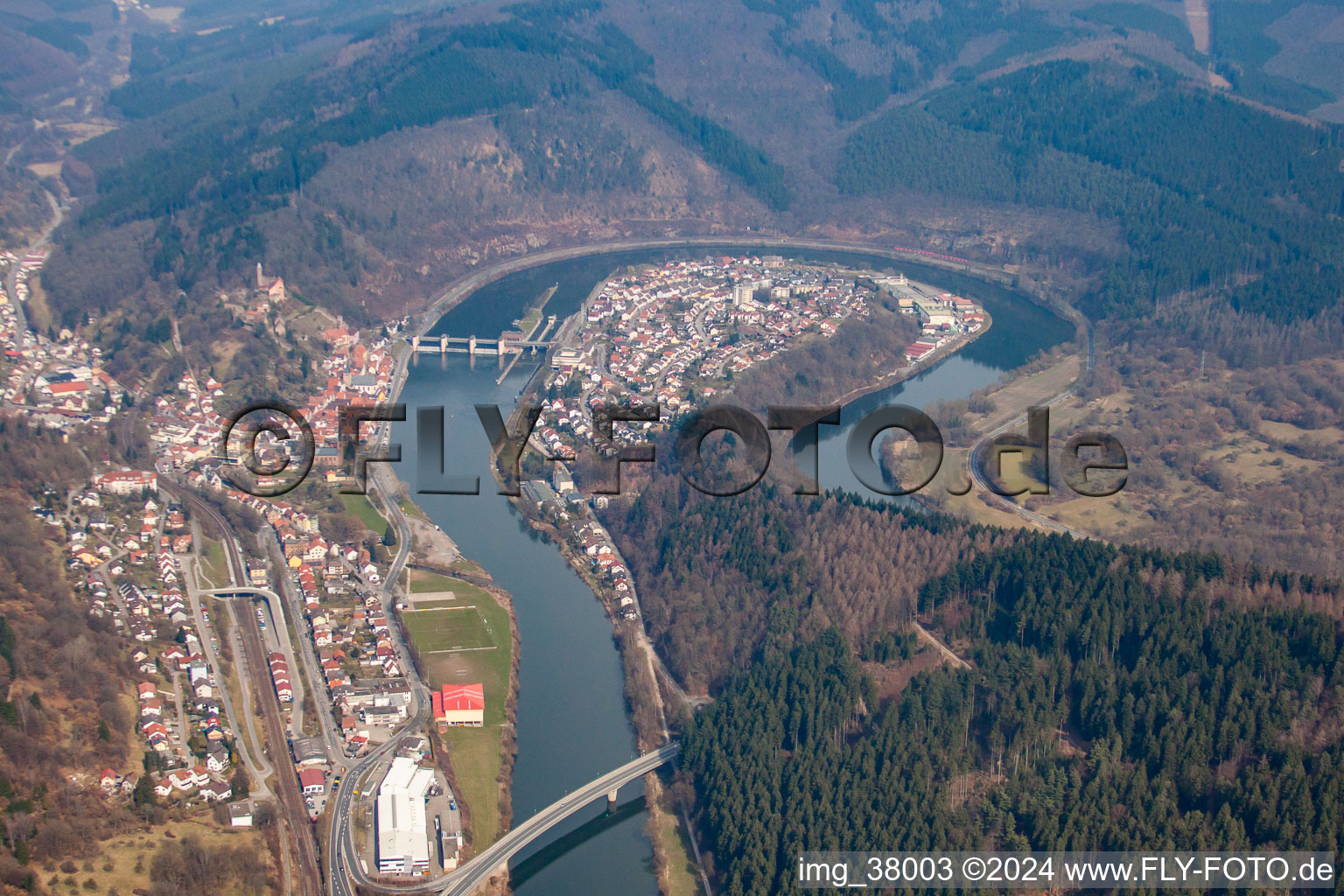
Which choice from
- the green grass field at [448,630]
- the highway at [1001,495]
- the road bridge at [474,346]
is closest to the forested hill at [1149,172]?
the highway at [1001,495]

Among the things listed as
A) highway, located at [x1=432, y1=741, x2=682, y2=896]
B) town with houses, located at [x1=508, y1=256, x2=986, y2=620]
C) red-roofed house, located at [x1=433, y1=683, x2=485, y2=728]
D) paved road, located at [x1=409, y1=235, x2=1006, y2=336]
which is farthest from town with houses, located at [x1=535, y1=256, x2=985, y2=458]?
highway, located at [x1=432, y1=741, x2=682, y2=896]

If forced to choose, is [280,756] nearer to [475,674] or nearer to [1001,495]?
[475,674]

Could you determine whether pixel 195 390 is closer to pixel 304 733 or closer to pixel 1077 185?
pixel 304 733

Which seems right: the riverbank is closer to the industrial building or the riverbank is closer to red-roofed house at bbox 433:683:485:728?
red-roofed house at bbox 433:683:485:728

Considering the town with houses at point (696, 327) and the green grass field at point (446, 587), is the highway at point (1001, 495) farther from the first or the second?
the green grass field at point (446, 587)

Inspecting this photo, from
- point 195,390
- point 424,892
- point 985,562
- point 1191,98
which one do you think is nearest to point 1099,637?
point 985,562

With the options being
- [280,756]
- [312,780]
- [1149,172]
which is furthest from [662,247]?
[312,780]
